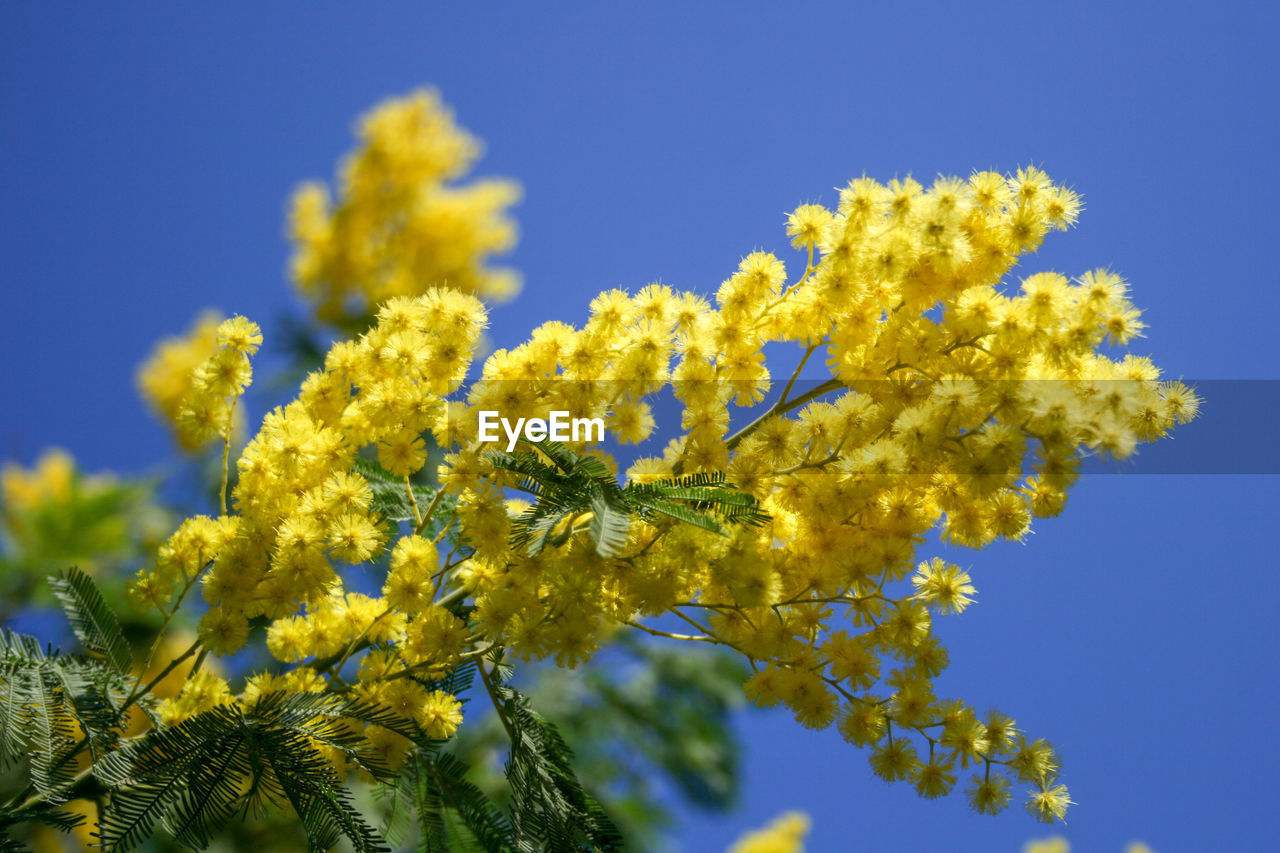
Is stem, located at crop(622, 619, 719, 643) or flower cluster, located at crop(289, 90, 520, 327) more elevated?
flower cluster, located at crop(289, 90, 520, 327)

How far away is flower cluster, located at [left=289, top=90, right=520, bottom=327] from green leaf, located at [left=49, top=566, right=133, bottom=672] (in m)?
4.67

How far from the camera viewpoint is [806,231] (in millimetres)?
1870

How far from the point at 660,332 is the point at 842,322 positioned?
40 cm

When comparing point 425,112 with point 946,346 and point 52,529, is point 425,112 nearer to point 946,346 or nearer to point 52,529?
point 52,529

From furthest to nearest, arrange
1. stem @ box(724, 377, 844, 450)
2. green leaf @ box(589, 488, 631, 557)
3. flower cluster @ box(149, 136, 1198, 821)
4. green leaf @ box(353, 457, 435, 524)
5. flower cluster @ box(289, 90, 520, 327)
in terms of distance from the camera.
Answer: flower cluster @ box(289, 90, 520, 327) → green leaf @ box(353, 457, 435, 524) → stem @ box(724, 377, 844, 450) → flower cluster @ box(149, 136, 1198, 821) → green leaf @ box(589, 488, 631, 557)

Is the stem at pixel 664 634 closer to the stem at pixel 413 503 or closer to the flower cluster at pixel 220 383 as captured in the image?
the stem at pixel 413 503

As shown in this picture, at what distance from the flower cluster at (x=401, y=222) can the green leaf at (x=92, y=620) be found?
467 centimetres

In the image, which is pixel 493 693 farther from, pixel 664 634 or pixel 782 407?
pixel 782 407

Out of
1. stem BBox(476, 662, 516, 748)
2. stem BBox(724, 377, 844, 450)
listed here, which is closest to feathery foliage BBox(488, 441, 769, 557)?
stem BBox(724, 377, 844, 450)

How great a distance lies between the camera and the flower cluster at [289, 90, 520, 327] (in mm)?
6605

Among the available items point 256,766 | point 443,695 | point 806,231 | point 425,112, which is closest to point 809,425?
point 806,231

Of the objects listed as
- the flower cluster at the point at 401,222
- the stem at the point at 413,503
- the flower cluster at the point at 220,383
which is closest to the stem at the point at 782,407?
the stem at the point at 413,503

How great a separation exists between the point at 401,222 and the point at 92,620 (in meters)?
5.51

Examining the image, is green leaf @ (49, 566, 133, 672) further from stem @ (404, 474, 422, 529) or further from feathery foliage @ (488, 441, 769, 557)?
feathery foliage @ (488, 441, 769, 557)
